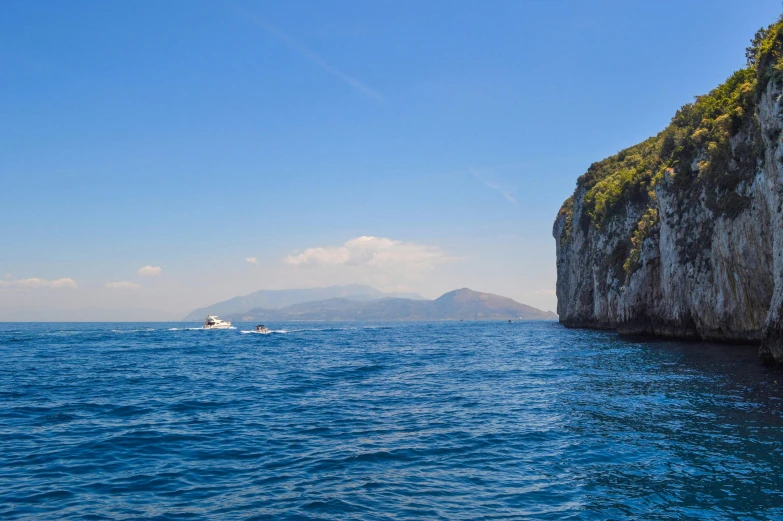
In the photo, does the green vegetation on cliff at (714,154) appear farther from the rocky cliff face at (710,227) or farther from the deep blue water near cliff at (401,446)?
the deep blue water near cliff at (401,446)

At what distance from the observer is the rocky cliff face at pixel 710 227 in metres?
31.2

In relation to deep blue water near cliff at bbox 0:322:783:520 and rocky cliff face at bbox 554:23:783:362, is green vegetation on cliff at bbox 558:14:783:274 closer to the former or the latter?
rocky cliff face at bbox 554:23:783:362

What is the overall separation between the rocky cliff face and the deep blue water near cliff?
9154mm

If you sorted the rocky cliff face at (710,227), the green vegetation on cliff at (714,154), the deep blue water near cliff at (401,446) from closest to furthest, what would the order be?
the deep blue water near cliff at (401,446) < the rocky cliff face at (710,227) < the green vegetation on cliff at (714,154)

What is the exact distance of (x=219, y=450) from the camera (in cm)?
1552

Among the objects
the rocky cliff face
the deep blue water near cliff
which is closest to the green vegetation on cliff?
the rocky cliff face

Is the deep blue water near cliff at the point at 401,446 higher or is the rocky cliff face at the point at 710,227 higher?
the rocky cliff face at the point at 710,227

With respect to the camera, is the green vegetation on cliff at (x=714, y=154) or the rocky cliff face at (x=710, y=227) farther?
the green vegetation on cliff at (x=714, y=154)

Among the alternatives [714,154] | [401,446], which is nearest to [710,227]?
[714,154]

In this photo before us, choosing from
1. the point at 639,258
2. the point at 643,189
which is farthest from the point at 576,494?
the point at 643,189

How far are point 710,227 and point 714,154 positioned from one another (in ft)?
21.5

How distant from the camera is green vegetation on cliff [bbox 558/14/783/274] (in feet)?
117

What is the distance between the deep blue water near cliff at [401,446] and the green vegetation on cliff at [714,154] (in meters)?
16.8

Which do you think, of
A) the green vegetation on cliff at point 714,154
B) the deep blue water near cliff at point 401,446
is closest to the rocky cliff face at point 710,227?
the green vegetation on cliff at point 714,154
